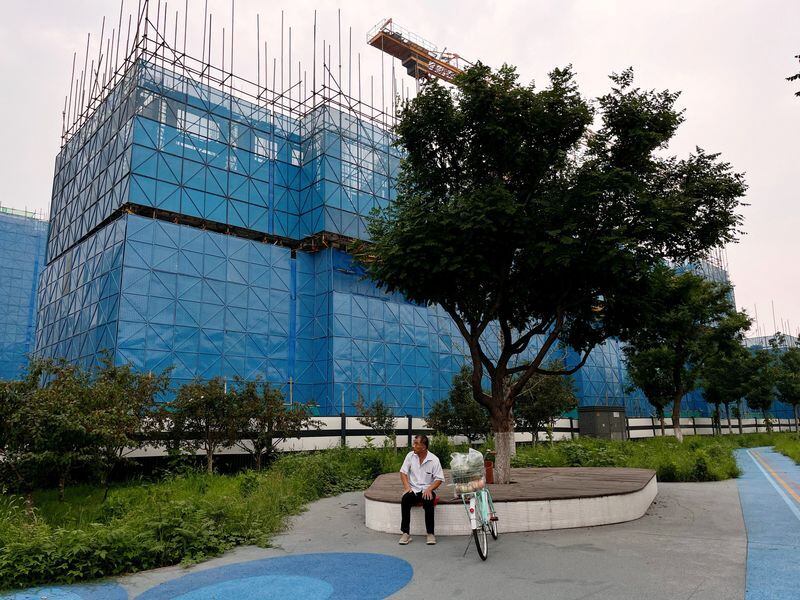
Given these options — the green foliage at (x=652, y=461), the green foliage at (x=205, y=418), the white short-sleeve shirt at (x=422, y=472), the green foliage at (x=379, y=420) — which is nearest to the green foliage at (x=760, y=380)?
the green foliage at (x=652, y=461)

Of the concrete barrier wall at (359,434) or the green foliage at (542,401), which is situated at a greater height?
the green foliage at (542,401)

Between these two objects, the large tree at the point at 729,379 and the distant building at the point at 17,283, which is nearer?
the large tree at the point at 729,379

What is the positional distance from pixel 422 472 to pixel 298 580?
2.31 m

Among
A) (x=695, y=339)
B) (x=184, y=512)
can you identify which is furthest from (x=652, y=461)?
(x=695, y=339)

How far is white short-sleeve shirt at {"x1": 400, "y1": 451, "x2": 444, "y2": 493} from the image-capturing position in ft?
25.7

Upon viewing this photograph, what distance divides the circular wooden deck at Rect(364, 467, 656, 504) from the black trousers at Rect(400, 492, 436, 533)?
0.43 m

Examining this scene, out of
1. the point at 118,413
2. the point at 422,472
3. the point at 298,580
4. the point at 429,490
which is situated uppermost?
the point at 118,413

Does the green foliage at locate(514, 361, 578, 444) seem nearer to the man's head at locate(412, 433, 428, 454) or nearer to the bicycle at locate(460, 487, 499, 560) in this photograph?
the man's head at locate(412, 433, 428, 454)

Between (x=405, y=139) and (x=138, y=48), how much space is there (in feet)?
84.7

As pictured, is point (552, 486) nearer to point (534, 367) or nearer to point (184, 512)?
point (534, 367)

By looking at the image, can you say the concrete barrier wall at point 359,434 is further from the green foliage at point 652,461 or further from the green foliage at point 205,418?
the green foliage at point 652,461

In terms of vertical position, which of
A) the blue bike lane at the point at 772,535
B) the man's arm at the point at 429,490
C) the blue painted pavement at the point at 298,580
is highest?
the man's arm at the point at 429,490

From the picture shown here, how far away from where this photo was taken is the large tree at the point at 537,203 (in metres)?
10.2

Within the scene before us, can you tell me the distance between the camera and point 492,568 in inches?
247
